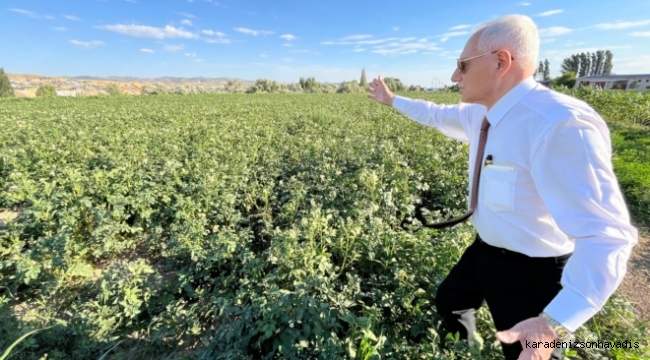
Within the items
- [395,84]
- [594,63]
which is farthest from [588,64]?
[395,84]

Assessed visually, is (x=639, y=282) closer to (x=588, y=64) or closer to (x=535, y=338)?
(x=535, y=338)

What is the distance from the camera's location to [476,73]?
153 centimetres

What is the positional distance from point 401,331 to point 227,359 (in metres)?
1.26

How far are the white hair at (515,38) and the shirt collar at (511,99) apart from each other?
0.25ft

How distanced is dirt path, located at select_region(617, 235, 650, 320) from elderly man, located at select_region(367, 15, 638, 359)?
2.41 m

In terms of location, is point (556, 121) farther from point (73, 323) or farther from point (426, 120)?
point (73, 323)

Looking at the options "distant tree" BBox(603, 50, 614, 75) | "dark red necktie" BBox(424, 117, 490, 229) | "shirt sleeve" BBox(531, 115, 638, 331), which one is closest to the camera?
"shirt sleeve" BBox(531, 115, 638, 331)

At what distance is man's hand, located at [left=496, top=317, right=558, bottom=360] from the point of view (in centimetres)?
111

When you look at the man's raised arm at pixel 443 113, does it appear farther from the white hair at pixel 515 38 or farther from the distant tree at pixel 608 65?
the distant tree at pixel 608 65

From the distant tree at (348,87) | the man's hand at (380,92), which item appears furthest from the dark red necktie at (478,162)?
the distant tree at (348,87)

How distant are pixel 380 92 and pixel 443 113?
32.2 inches

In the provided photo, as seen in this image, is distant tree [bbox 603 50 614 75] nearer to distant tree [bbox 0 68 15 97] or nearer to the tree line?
the tree line

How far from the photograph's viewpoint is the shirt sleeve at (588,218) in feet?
3.42

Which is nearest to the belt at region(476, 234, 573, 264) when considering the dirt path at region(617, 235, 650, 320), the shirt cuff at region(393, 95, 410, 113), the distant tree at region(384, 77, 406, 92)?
the shirt cuff at region(393, 95, 410, 113)
